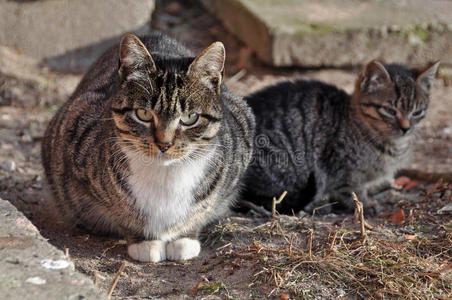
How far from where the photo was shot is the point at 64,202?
3.89 meters

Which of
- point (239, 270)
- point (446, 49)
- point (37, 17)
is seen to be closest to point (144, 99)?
point (239, 270)

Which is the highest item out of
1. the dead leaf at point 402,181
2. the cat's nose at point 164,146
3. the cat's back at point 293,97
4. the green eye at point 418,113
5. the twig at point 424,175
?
the cat's nose at point 164,146

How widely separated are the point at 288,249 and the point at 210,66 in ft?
3.83

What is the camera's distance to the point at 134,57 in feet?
10.1

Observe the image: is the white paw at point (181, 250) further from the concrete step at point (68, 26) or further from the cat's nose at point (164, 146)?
the concrete step at point (68, 26)

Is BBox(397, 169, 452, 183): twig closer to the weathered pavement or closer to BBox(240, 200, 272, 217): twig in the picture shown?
BBox(240, 200, 272, 217): twig

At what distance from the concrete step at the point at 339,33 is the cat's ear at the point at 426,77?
183 centimetres

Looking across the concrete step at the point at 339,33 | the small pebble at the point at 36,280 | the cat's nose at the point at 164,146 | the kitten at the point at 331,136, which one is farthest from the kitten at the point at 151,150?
the concrete step at the point at 339,33

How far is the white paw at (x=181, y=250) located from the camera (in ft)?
11.3

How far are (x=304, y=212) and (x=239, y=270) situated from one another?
1262 millimetres

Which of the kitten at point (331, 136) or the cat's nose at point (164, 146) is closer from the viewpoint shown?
the cat's nose at point (164, 146)

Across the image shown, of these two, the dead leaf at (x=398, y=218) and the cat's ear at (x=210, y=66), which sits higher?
the cat's ear at (x=210, y=66)

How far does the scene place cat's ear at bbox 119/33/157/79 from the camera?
10.00ft

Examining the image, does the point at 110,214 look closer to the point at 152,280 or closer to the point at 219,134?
the point at 152,280
